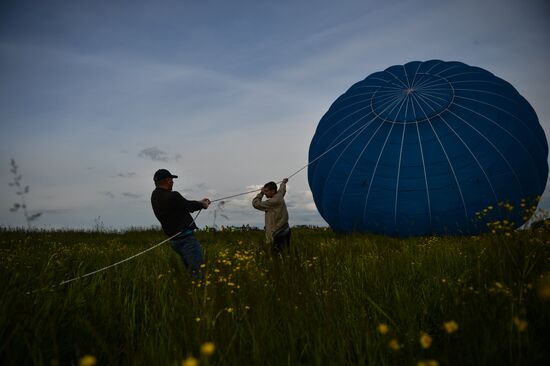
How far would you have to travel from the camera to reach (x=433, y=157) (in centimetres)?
978

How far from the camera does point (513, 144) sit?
33.3 ft

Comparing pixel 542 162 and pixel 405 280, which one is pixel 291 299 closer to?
pixel 405 280

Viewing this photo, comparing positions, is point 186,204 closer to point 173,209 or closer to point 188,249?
point 173,209

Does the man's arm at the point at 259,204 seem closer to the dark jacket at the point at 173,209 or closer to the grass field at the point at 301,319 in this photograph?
the dark jacket at the point at 173,209

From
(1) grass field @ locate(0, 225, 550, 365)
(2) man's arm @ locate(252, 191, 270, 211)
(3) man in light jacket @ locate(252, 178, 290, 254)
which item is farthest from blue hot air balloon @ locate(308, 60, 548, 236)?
(1) grass field @ locate(0, 225, 550, 365)

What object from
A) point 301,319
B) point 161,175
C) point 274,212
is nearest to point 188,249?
point 161,175

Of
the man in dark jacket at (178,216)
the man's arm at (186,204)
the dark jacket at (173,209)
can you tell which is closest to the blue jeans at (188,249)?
the man in dark jacket at (178,216)

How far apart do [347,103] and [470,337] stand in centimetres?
1128

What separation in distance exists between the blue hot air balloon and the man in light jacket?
2.71m

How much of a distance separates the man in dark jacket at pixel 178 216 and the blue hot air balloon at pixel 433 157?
16.0ft

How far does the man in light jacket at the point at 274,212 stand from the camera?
7.71 metres

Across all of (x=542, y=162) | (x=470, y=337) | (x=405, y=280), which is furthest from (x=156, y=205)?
(x=542, y=162)

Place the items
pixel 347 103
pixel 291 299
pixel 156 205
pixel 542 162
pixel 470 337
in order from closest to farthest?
pixel 470 337, pixel 291 299, pixel 156 205, pixel 542 162, pixel 347 103

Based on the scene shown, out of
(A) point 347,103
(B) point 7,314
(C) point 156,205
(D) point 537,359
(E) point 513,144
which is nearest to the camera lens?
(D) point 537,359
